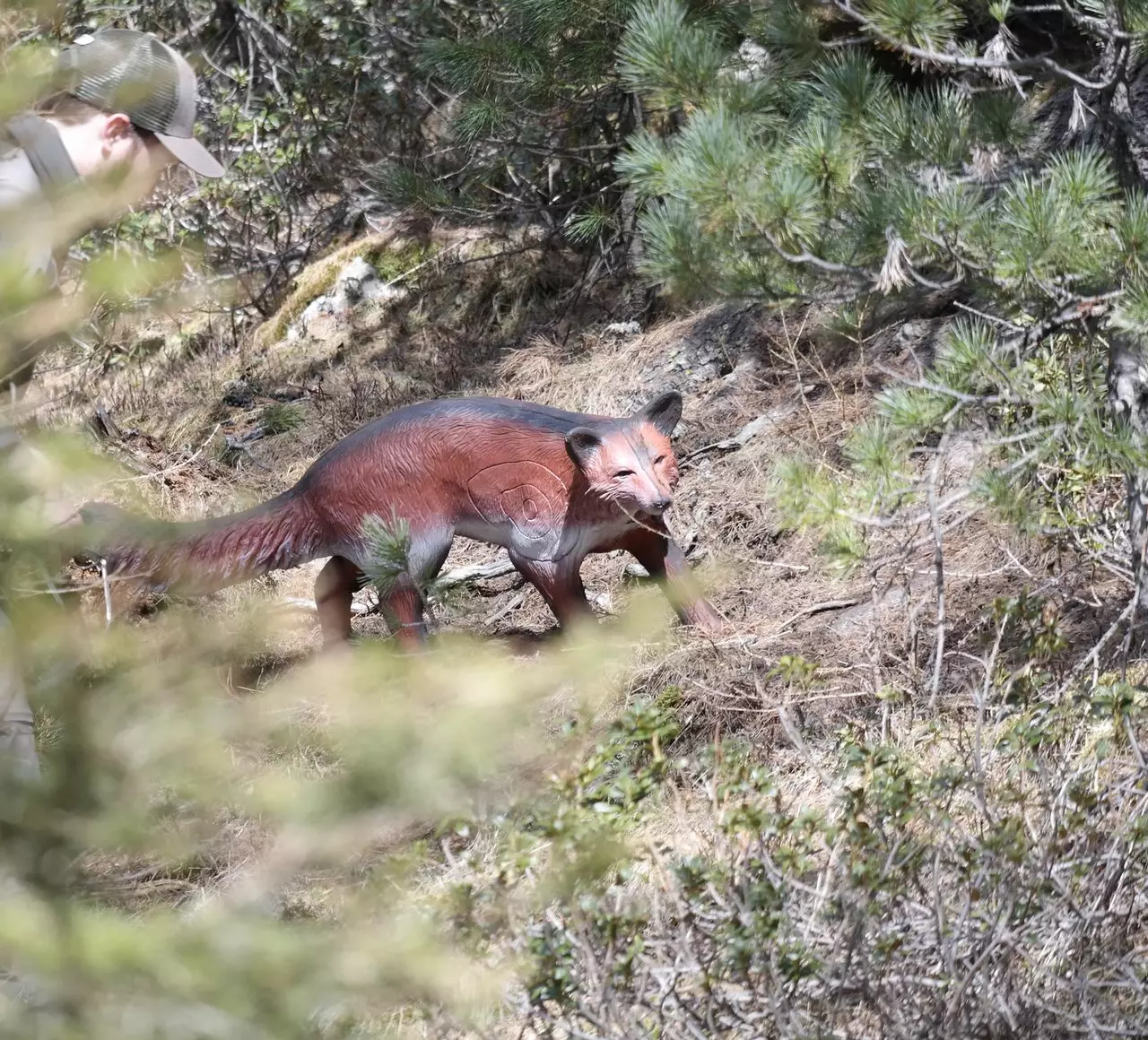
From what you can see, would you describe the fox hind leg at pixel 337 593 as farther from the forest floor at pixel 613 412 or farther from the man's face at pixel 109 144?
the man's face at pixel 109 144

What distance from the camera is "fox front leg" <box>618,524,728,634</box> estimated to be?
→ 424 centimetres

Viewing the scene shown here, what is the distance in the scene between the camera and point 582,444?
155 inches

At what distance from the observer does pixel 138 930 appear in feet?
3.51

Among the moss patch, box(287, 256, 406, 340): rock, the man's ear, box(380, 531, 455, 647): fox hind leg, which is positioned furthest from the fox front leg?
the moss patch

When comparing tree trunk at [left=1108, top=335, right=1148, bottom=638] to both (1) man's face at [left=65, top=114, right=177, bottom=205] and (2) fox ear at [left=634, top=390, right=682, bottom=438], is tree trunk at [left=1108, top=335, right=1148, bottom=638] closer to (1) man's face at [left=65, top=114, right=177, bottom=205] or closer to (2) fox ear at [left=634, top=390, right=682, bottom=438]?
(2) fox ear at [left=634, top=390, right=682, bottom=438]

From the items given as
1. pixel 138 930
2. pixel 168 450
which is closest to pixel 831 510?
pixel 138 930

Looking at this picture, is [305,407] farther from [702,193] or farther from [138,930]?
[138,930]

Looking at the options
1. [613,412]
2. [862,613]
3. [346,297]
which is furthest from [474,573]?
[346,297]

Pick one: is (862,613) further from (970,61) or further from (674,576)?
(970,61)

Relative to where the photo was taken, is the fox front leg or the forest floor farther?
the fox front leg

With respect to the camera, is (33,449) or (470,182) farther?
(470,182)

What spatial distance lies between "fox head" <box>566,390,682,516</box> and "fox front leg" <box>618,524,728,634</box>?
9.5 inches

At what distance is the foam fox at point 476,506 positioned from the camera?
404cm

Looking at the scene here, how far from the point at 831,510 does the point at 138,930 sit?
202 cm
